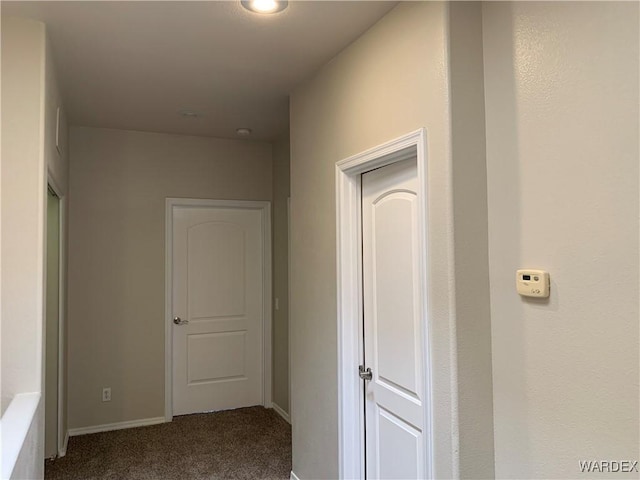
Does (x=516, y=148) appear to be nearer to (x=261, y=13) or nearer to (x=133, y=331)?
(x=261, y=13)

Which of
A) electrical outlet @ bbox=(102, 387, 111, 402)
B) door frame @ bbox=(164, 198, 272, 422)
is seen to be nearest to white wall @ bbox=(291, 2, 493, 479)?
door frame @ bbox=(164, 198, 272, 422)

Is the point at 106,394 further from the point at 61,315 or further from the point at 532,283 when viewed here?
the point at 532,283

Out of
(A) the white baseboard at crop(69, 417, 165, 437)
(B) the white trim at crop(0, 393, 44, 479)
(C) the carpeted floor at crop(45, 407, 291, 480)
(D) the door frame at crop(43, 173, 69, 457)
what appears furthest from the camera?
(A) the white baseboard at crop(69, 417, 165, 437)

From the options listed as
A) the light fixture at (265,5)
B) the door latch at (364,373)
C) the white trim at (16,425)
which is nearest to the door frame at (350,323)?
the door latch at (364,373)

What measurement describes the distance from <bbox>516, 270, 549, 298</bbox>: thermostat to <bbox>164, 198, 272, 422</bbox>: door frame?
3177 millimetres

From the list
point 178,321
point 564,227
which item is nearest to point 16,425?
point 564,227

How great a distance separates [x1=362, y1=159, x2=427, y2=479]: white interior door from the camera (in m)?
2.01

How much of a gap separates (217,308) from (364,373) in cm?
238

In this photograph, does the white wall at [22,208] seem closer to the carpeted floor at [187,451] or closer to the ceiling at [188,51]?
the ceiling at [188,51]

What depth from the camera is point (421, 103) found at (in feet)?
6.06

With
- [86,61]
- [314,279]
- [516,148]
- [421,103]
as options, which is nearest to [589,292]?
[516,148]

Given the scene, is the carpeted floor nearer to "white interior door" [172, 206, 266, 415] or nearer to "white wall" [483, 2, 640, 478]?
"white interior door" [172, 206, 266, 415]

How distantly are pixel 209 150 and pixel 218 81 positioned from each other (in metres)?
1.56

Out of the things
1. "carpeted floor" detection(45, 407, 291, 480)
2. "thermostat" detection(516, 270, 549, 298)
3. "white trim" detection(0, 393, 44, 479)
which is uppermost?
"thermostat" detection(516, 270, 549, 298)
